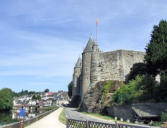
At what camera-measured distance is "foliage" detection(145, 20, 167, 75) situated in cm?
2847

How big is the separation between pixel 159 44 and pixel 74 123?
73.4ft

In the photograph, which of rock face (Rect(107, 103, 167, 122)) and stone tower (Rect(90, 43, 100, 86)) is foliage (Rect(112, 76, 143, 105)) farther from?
stone tower (Rect(90, 43, 100, 86))

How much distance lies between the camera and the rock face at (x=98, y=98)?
35.8 metres

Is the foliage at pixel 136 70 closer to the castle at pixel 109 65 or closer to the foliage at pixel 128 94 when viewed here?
the castle at pixel 109 65

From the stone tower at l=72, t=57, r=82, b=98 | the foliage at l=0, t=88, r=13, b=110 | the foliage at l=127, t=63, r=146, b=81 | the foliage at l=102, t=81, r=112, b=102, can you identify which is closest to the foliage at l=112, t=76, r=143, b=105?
the foliage at l=102, t=81, r=112, b=102

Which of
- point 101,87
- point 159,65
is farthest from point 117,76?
point 159,65

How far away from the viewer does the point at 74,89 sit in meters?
65.8

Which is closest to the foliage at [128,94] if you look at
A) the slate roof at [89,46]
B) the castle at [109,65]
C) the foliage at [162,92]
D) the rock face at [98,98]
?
the foliage at [162,92]

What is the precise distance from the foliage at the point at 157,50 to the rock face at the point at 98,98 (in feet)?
24.5

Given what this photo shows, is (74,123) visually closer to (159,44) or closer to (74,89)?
(159,44)

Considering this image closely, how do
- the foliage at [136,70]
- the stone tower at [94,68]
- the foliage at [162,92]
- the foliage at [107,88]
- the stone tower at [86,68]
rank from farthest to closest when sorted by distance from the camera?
the stone tower at [86,68]
the stone tower at [94,68]
the foliage at [136,70]
the foliage at [107,88]
the foliage at [162,92]

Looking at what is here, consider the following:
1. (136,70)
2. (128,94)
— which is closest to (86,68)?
(136,70)

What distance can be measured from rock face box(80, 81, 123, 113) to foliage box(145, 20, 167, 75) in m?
7.47

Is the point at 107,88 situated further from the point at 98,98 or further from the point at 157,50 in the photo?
the point at 157,50
